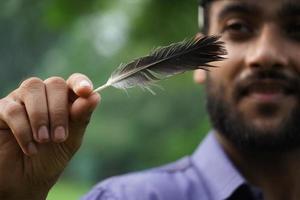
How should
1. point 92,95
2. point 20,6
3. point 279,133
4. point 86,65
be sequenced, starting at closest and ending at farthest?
point 92,95, point 279,133, point 20,6, point 86,65

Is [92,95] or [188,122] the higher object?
[92,95]

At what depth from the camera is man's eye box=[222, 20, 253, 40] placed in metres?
2.96

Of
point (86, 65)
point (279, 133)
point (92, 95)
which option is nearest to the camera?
point (92, 95)

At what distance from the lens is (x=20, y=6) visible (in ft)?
19.5

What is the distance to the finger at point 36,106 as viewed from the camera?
2.03 m

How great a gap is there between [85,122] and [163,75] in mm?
237

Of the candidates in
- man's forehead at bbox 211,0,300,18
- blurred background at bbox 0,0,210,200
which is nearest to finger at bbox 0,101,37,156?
man's forehead at bbox 211,0,300,18

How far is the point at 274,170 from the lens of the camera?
9.98 ft

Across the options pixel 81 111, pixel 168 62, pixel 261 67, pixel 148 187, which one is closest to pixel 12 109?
pixel 81 111

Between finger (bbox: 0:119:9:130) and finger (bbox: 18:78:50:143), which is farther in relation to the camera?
finger (bbox: 0:119:9:130)

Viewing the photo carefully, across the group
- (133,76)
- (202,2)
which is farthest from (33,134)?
(202,2)

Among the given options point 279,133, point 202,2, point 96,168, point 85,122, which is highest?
point 202,2

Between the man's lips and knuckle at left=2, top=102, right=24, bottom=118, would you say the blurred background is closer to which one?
the man's lips

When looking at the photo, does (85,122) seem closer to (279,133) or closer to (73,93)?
(73,93)
